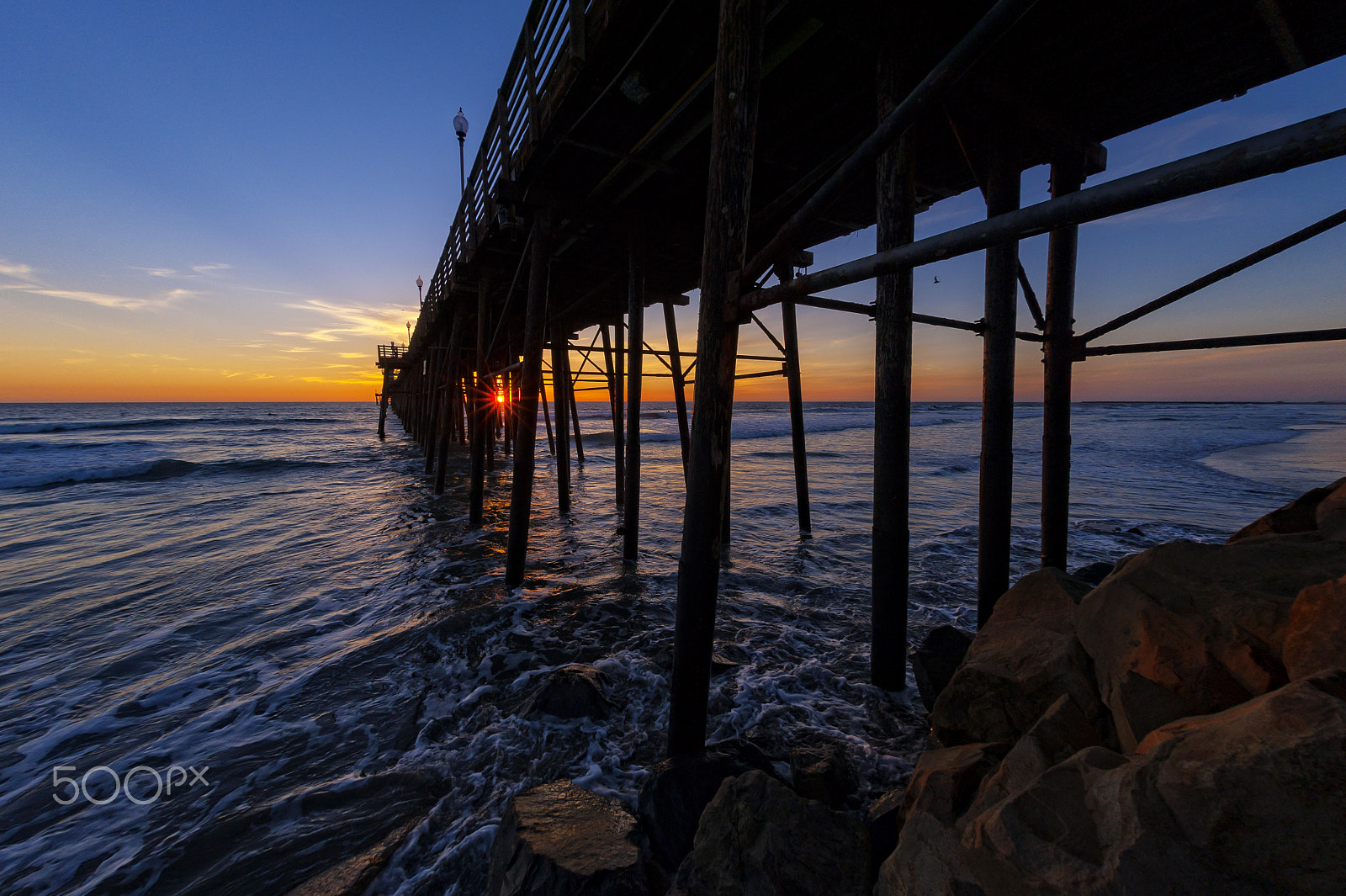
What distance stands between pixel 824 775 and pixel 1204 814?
1.82 metres

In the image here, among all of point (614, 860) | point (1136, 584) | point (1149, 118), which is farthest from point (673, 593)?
point (1149, 118)

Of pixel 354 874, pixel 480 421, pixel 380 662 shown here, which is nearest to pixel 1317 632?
pixel 354 874

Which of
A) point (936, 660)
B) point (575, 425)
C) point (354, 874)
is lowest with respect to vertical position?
point (354, 874)

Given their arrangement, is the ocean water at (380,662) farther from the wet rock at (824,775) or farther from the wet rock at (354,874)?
→ the wet rock at (824,775)

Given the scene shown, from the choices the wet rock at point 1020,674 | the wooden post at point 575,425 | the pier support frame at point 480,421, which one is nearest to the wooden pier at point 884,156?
the wet rock at point 1020,674

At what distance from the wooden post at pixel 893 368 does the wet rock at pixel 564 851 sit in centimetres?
207

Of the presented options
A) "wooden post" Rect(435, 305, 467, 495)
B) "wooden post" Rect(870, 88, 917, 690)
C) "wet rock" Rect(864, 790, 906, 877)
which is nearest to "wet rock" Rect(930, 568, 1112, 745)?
"wet rock" Rect(864, 790, 906, 877)

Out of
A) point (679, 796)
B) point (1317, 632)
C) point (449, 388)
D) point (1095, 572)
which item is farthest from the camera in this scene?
point (449, 388)

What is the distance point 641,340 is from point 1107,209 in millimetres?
5419

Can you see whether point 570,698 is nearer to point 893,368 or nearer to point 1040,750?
point 1040,750

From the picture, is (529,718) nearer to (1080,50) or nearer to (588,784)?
(588,784)

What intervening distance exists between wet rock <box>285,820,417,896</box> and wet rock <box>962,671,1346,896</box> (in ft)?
9.07

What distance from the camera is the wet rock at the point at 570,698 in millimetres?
3584

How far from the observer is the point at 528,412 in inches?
237
